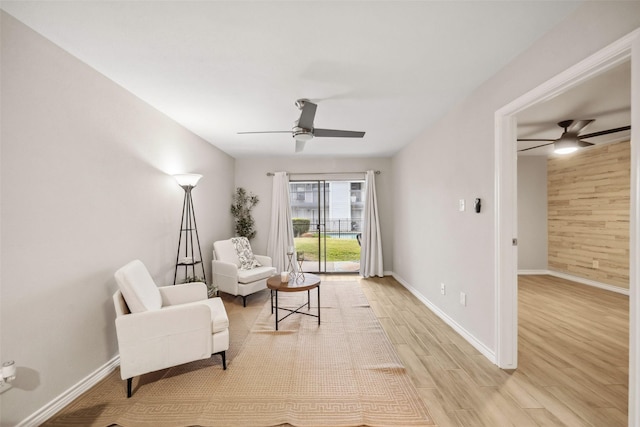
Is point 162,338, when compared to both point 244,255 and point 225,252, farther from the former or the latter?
point 244,255

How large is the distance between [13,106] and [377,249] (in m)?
5.10

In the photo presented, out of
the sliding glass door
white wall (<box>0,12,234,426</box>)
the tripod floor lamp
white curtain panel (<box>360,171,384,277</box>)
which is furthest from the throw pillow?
white curtain panel (<box>360,171,384,277</box>)

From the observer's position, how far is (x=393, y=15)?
1585mm

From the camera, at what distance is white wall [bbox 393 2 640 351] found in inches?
61.2

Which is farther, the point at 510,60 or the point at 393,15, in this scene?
the point at 510,60

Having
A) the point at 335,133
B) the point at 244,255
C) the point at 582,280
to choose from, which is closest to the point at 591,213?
the point at 582,280

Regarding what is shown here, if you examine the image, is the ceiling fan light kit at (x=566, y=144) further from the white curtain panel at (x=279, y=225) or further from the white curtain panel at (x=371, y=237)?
the white curtain panel at (x=279, y=225)

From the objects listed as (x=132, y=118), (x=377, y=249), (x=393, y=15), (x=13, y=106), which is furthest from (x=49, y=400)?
(x=377, y=249)

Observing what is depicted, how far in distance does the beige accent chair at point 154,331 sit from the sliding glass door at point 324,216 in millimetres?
3541

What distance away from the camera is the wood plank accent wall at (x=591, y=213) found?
4.30m

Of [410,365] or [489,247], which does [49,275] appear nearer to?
[410,365]

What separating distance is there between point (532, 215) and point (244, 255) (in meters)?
5.86

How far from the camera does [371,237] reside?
5.46 metres

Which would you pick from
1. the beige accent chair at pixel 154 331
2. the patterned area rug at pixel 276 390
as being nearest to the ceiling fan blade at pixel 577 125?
the patterned area rug at pixel 276 390
